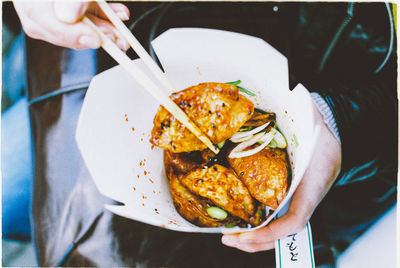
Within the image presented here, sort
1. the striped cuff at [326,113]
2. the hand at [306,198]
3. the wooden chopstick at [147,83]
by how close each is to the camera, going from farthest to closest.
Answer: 1. the striped cuff at [326,113]
2. the hand at [306,198]
3. the wooden chopstick at [147,83]

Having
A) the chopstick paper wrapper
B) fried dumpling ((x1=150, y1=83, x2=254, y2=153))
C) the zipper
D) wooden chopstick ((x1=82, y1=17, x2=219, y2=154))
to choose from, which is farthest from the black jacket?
wooden chopstick ((x1=82, y1=17, x2=219, y2=154))

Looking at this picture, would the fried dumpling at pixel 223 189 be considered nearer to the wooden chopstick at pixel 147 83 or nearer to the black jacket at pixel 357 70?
the wooden chopstick at pixel 147 83

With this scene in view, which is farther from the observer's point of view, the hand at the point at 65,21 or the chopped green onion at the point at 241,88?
the chopped green onion at the point at 241,88

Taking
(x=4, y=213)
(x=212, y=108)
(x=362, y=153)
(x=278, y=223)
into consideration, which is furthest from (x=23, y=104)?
(x=362, y=153)

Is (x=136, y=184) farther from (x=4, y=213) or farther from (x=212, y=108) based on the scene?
(x=4, y=213)

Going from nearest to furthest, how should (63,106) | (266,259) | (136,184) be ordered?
1. (136,184)
2. (266,259)
3. (63,106)

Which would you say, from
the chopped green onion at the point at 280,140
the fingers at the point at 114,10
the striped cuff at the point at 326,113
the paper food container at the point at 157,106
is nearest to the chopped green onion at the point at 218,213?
the paper food container at the point at 157,106
